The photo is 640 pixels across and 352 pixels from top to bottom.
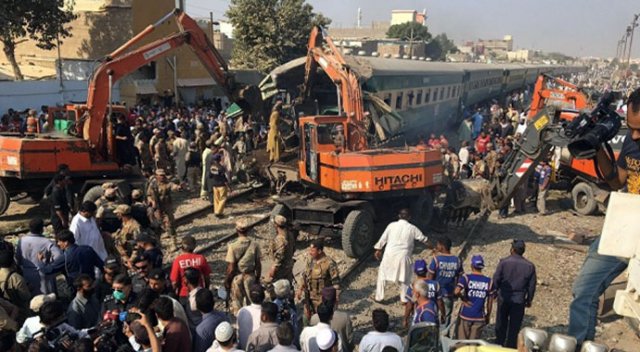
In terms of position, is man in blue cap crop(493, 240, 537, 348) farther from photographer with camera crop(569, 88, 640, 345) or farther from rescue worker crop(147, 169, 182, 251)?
rescue worker crop(147, 169, 182, 251)

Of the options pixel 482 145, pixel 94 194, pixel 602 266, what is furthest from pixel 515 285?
pixel 482 145

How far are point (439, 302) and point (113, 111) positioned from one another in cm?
832

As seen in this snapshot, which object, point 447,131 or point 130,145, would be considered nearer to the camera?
point 130,145

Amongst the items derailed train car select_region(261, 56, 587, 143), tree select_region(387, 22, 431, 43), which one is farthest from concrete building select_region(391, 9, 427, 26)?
derailed train car select_region(261, 56, 587, 143)

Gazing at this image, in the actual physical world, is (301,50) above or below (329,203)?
above

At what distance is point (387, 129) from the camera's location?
557 inches

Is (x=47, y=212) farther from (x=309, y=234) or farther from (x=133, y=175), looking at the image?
(x=309, y=234)

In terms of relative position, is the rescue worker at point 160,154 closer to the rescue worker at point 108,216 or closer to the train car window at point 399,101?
the rescue worker at point 108,216

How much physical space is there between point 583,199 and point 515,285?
8.78 metres

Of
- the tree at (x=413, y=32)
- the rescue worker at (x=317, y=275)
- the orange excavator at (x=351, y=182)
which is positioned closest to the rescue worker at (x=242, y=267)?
the rescue worker at (x=317, y=275)

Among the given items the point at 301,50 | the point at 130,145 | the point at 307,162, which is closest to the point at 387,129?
the point at 307,162

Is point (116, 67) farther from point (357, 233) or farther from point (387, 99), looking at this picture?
point (387, 99)

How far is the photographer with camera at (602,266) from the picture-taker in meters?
3.88

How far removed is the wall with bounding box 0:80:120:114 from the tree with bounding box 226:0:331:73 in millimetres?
9595
